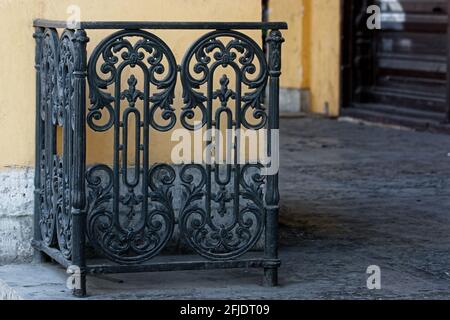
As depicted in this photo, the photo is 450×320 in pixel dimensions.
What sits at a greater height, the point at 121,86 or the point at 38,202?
the point at 121,86

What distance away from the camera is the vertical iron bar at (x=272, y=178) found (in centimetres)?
478

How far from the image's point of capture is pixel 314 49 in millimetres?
13688

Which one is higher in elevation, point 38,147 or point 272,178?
point 38,147

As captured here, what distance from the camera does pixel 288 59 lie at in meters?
14.0

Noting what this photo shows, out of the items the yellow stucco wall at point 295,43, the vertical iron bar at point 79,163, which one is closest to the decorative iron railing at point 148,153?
the vertical iron bar at point 79,163

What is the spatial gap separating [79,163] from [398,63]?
8224 mm

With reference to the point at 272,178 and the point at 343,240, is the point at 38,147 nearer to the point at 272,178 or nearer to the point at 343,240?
the point at 272,178

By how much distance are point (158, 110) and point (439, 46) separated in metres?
7.04

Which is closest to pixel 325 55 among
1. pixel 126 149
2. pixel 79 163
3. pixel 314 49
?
pixel 314 49
